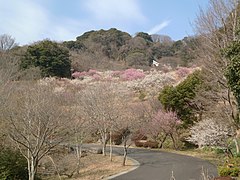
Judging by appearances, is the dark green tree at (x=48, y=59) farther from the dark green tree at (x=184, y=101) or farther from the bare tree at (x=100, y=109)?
the dark green tree at (x=184, y=101)

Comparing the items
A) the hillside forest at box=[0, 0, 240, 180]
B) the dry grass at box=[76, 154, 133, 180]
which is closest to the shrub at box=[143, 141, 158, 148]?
the hillside forest at box=[0, 0, 240, 180]

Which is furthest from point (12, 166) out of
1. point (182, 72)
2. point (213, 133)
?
point (182, 72)

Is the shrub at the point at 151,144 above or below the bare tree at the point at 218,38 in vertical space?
below

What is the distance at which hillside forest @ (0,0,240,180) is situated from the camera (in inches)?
436

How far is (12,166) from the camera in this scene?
12.4 metres

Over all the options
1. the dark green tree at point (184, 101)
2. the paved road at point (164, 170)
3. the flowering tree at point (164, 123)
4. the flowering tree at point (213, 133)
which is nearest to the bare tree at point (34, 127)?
the paved road at point (164, 170)

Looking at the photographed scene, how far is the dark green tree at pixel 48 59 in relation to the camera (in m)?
35.0

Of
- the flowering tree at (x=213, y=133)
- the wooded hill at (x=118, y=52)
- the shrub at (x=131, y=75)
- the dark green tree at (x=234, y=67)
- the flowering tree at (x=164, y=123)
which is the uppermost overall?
the wooded hill at (x=118, y=52)

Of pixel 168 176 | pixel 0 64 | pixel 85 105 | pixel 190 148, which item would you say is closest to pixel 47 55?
pixel 0 64

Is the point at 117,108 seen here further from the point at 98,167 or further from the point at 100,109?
the point at 98,167

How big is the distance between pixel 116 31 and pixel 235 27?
45991mm

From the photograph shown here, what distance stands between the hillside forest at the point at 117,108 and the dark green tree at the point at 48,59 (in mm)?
117

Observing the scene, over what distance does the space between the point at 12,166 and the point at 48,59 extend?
24455 millimetres

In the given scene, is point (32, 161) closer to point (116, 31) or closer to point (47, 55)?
point (47, 55)
